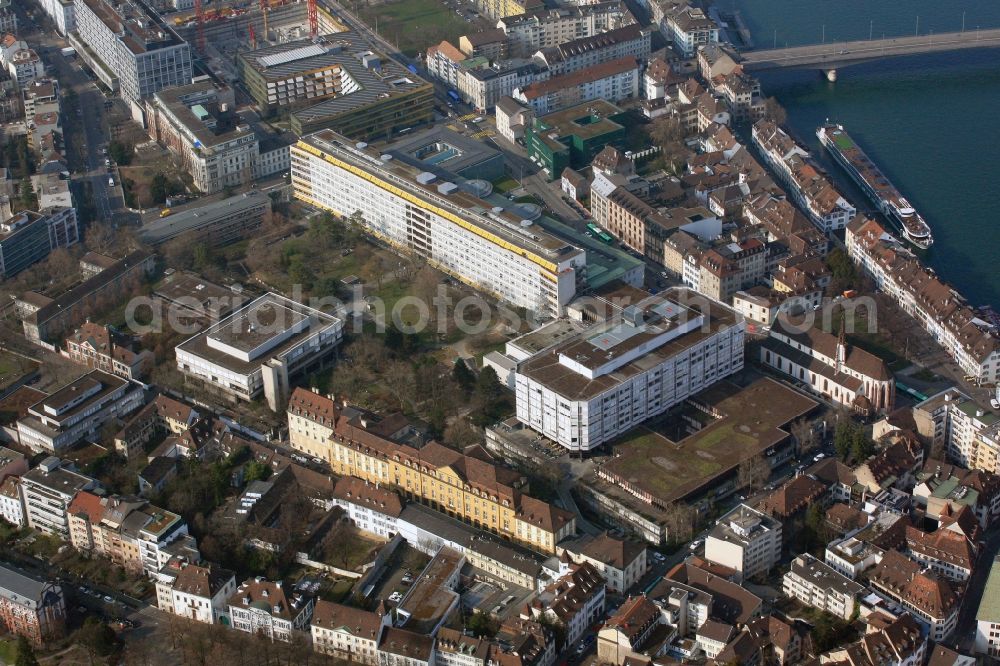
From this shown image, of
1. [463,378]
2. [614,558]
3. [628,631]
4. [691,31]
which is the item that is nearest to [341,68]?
[691,31]

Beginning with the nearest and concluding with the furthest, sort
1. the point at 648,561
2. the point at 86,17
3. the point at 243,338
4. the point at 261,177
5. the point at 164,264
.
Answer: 1. the point at 648,561
2. the point at 243,338
3. the point at 164,264
4. the point at 261,177
5. the point at 86,17

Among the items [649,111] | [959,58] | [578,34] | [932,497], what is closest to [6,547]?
[932,497]

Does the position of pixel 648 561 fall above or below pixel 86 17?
below

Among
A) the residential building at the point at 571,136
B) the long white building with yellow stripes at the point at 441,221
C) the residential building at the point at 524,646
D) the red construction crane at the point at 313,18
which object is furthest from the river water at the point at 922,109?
the residential building at the point at 524,646

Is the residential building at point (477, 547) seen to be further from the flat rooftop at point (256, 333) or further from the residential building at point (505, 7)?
the residential building at point (505, 7)

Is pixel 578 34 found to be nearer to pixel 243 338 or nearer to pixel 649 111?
pixel 649 111

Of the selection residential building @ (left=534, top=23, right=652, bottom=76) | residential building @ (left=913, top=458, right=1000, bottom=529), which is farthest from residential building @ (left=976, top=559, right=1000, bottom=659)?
residential building @ (left=534, top=23, right=652, bottom=76)

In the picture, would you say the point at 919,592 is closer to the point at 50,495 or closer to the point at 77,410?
the point at 50,495
